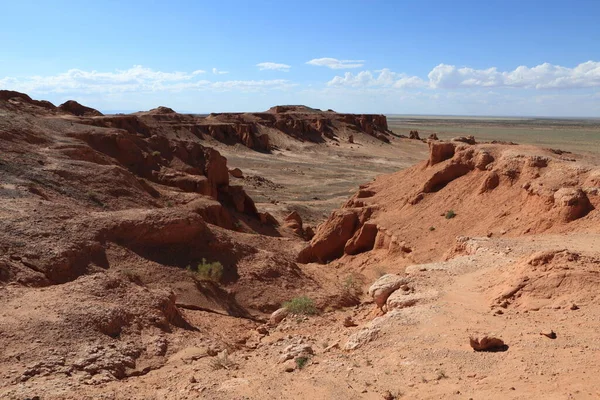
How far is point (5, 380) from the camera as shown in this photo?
7.21 meters

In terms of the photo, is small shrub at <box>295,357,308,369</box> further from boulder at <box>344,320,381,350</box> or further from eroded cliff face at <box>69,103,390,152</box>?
eroded cliff face at <box>69,103,390,152</box>

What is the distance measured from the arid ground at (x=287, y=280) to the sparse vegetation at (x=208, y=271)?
0.06 metres

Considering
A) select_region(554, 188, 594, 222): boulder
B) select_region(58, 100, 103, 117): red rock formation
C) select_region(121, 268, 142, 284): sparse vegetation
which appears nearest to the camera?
select_region(121, 268, 142, 284): sparse vegetation

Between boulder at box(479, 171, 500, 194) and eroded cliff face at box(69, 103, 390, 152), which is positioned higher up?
eroded cliff face at box(69, 103, 390, 152)

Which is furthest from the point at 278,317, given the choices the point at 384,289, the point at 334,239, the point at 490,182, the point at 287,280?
the point at 490,182

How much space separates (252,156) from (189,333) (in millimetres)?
50541

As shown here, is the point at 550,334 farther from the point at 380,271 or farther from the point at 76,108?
the point at 76,108

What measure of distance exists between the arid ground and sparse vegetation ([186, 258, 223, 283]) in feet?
0.20

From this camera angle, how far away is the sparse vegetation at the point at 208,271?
1337 cm

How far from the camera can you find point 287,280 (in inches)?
567

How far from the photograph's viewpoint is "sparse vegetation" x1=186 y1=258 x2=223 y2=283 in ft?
43.9

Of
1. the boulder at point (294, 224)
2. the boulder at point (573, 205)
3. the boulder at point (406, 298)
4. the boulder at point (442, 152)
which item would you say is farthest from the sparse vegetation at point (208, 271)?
the boulder at point (294, 224)

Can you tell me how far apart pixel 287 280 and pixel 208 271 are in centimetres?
216

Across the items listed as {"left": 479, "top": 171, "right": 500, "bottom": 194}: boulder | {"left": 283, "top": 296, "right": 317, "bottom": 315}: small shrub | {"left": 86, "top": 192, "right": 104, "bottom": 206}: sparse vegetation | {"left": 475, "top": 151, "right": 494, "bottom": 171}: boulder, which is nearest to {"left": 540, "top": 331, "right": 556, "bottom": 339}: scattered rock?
{"left": 283, "top": 296, "right": 317, "bottom": 315}: small shrub
